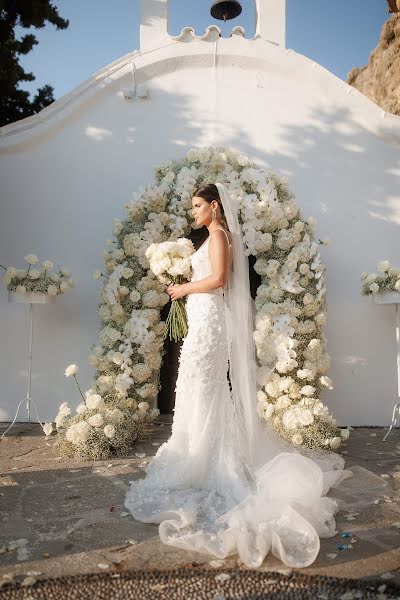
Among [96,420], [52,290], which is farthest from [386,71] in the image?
[96,420]

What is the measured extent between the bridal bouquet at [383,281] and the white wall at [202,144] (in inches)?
25.3

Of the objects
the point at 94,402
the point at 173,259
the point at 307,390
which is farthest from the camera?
the point at 307,390

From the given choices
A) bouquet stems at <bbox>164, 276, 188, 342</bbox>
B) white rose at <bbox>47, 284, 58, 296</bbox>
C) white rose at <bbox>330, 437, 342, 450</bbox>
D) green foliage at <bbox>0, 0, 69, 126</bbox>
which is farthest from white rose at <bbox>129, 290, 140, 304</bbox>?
green foliage at <bbox>0, 0, 69, 126</bbox>

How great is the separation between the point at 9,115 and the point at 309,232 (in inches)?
345

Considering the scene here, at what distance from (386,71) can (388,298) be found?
970 cm

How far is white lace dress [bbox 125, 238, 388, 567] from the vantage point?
290 centimetres

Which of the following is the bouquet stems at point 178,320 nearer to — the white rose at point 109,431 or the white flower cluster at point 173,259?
the white flower cluster at point 173,259

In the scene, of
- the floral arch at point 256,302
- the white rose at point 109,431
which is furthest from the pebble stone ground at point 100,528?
the floral arch at point 256,302

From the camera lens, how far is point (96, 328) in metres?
6.48

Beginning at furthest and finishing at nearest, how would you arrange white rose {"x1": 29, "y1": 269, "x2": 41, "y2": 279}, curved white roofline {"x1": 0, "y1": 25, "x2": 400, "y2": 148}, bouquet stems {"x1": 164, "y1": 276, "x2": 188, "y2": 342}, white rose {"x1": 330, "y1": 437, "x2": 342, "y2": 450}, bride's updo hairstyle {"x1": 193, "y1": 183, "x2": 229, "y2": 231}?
1. curved white roofline {"x1": 0, "y1": 25, "x2": 400, "y2": 148}
2. white rose {"x1": 29, "y1": 269, "x2": 41, "y2": 279}
3. white rose {"x1": 330, "y1": 437, "x2": 342, "y2": 450}
4. bouquet stems {"x1": 164, "y1": 276, "x2": 188, "y2": 342}
5. bride's updo hairstyle {"x1": 193, "y1": 183, "x2": 229, "y2": 231}

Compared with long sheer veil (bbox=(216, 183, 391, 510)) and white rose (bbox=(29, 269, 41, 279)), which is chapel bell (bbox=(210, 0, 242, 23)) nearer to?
long sheer veil (bbox=(216, 183, 391, 510))

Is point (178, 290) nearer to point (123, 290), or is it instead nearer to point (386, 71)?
point (123, 290)

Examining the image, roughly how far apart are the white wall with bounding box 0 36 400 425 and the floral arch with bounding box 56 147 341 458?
668 millimetres

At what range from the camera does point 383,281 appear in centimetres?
583
